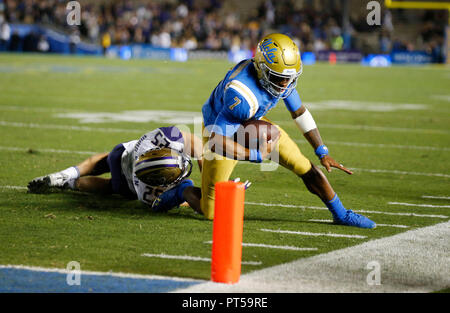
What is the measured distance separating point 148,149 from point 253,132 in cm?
104

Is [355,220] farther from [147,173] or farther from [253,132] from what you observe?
[147,173]

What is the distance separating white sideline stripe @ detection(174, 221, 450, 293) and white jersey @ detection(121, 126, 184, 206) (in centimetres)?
185

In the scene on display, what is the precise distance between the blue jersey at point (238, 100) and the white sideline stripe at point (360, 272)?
49.2 inches

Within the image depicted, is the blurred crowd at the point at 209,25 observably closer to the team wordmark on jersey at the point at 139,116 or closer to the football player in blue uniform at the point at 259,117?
the team wordmark on jersey at the point at 139,116

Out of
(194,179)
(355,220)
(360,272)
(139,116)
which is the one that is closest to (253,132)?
(355,220)

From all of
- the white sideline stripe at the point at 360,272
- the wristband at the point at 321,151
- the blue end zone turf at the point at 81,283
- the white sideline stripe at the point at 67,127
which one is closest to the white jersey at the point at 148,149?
the wristband at the point at 321,151

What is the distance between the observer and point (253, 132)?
Answer: 18.7ft

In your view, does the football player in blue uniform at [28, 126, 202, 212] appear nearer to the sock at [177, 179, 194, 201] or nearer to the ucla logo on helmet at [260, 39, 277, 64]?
the sock at [177, 179, 194, 201]

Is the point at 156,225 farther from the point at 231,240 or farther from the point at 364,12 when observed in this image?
the point at 364,12

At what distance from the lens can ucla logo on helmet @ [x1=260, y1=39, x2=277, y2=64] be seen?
563cm

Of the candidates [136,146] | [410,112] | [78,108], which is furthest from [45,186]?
[410,112]

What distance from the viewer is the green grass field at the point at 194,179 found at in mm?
5016

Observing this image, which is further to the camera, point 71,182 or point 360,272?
point 71,182

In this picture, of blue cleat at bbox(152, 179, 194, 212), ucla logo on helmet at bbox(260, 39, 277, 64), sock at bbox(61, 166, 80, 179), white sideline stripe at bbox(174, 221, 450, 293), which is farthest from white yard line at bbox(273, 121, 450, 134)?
white sideline stripe at bbox(174, 221, 450, 293)
